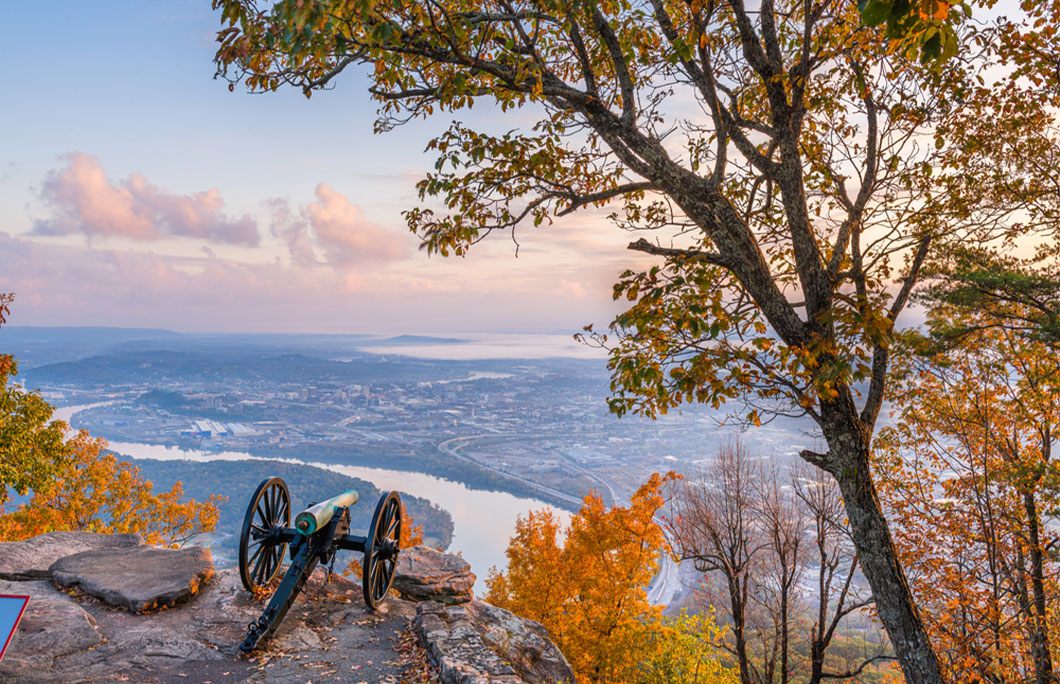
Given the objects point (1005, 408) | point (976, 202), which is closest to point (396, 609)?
point (976, 202)

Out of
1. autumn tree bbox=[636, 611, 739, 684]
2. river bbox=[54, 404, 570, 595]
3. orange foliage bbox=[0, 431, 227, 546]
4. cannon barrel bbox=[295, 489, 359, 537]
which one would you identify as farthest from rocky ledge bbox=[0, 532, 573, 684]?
river bbox=[54, 404, 570, 595]

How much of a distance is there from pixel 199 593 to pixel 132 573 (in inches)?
39.6

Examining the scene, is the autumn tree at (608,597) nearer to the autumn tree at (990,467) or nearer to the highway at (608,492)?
the autumn tree at (990,467)

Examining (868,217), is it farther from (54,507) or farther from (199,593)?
(54,507)

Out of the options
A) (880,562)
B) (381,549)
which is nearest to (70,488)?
(381,549)

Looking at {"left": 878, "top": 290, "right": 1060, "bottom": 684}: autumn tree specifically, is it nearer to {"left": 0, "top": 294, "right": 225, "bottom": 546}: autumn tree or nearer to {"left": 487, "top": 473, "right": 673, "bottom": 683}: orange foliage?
{"left": 487, "top": 473, "right": 673, "bottom": 683}: orange foliage

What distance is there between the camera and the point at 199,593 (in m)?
7.16

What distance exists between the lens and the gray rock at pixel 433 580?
816 cm

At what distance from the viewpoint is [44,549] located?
834cm

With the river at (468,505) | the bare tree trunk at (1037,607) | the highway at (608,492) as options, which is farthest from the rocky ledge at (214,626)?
the river at (468,505)

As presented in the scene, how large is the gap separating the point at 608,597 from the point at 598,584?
21.7 inches

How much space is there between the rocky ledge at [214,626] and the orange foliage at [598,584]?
848 centimetres

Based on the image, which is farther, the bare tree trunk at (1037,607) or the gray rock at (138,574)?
the bare tree trunk at (1037,607)

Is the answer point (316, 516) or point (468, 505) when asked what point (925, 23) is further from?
point (468, 505)
